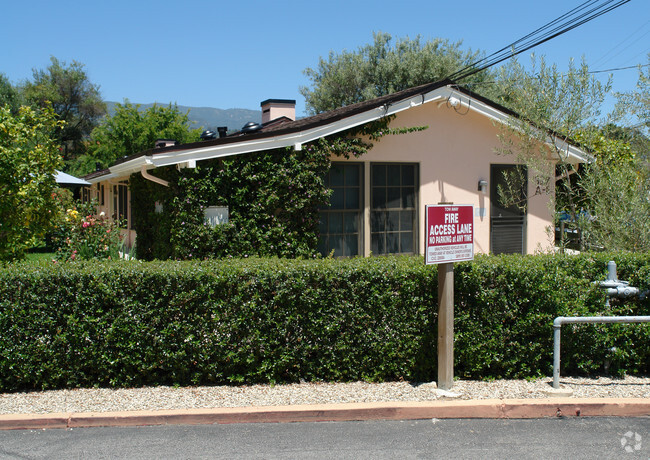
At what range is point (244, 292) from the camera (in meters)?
5.64

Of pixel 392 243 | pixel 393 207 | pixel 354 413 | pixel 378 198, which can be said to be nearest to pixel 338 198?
pixel 378 198

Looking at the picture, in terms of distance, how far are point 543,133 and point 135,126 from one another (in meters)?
20.6

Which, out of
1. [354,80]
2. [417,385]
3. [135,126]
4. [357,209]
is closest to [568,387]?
[417,385]

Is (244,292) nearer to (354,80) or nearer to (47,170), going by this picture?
(47,170)

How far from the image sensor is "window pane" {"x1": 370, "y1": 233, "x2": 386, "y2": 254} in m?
10.6

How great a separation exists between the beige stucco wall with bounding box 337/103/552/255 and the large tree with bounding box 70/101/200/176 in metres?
16.1

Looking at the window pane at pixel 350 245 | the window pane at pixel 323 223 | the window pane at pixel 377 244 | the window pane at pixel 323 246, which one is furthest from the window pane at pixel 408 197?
the window pane at pixel 323 246

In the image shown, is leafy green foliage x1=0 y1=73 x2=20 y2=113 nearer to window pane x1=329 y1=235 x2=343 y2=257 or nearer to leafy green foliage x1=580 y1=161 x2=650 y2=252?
window pane x1=329 y1=235 x2=343 y2=257

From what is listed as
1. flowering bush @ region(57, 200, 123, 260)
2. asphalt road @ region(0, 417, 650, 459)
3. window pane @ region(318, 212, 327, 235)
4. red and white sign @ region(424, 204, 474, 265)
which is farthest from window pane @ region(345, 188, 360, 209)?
asphalt road @ region(0, 417, 650, 459)

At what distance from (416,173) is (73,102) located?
108 feet

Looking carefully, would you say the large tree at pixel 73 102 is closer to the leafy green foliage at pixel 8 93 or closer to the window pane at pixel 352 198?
the leafy green foliage at pixel 8 93

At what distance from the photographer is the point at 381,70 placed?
107ft

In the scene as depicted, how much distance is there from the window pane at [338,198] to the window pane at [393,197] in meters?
0.98

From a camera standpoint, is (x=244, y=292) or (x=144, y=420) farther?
(x=244, y=292)
